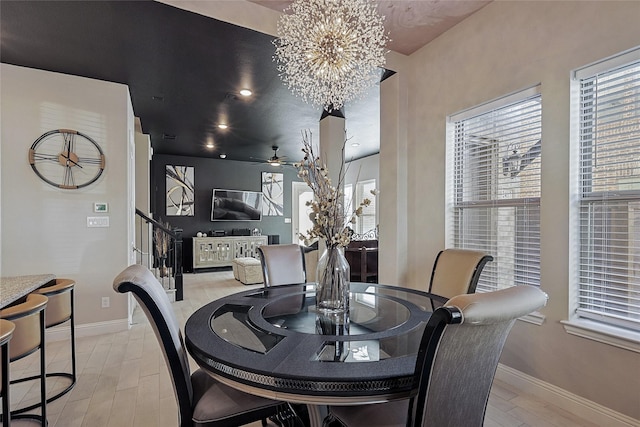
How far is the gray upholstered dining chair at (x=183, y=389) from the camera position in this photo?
128cm

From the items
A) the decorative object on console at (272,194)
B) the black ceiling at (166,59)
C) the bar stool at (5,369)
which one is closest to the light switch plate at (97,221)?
the black ceiling at (166,59)

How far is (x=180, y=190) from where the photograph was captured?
7.54 metres

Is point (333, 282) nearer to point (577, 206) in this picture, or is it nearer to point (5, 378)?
point (5, 378)

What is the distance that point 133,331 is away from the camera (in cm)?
361

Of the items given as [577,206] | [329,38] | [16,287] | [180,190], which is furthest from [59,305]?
[180,190]

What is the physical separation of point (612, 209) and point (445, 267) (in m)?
1.03

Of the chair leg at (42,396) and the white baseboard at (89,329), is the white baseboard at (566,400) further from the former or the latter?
the white baseboard at (89,329)

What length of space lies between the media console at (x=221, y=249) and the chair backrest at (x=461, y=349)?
6902 millimetres

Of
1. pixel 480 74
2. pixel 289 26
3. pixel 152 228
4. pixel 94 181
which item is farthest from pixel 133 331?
pixel 480 74

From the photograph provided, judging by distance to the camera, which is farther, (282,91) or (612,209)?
(282,91)

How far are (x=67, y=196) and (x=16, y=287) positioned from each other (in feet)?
5.41

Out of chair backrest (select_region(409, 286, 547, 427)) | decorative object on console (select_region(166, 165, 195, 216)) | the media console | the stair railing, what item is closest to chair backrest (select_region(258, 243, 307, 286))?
chair backrest (select_region(409, 286, 547, 427))

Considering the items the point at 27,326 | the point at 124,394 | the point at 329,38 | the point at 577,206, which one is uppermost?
the point at 329,38

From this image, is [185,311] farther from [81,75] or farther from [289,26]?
[289,26]
